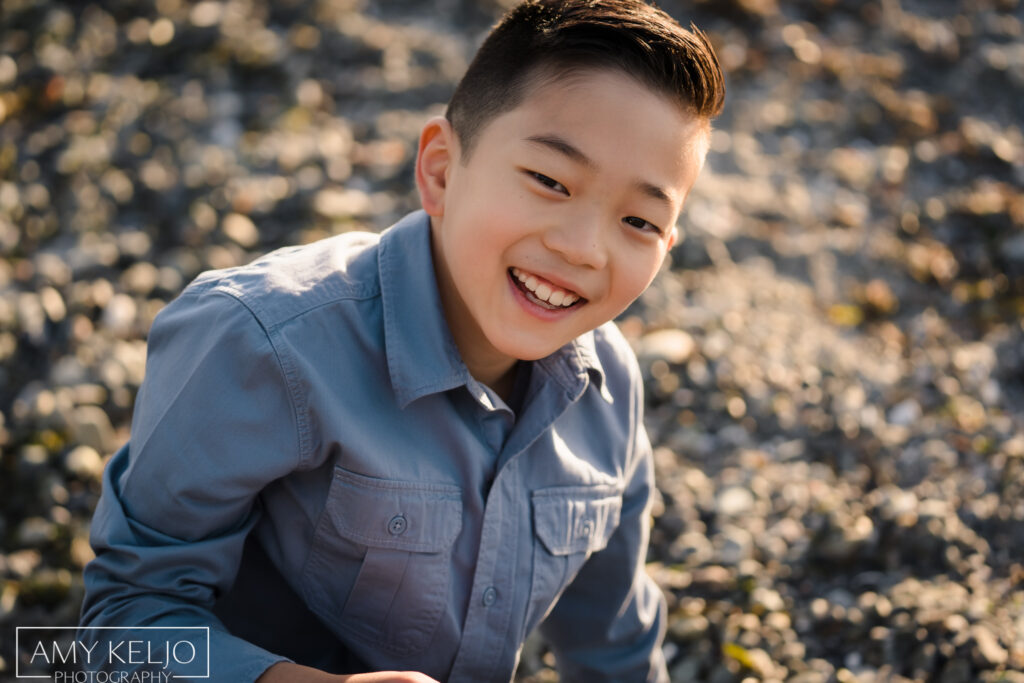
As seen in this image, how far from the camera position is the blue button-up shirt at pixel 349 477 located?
1173 millimetres

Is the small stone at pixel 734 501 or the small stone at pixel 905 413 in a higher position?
the small stone at pixel 734 501

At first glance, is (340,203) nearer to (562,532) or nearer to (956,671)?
(562,532)

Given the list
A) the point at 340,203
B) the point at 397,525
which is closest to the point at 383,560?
the point at 397,525

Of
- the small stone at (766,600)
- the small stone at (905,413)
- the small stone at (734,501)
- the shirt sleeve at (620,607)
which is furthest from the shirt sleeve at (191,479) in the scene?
the small stone at (905,413)

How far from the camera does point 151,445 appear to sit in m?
1.18

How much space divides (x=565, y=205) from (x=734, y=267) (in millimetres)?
1782

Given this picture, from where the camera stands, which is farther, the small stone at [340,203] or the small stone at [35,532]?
the small stone at [340,203]

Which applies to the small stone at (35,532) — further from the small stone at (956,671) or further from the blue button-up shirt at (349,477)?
the small stone at (956,671)

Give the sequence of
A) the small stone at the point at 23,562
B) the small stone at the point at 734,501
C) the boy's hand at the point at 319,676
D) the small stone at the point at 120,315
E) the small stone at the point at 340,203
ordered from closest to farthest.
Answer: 1. the boy's hand at the point at 319,676
2. the small stone at the point at 23,562
3. the small stone at the point at 734,501
4. the small stone at the point at 120,315
5. the small stone at the point at 340,203

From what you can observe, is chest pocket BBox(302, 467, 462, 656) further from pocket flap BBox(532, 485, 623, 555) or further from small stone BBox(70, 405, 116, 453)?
small stone BBox(70, 405, 116, 453)

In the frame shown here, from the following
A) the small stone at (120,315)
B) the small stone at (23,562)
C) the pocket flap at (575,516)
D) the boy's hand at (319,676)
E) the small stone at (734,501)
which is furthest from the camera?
the small stone at (120,315)

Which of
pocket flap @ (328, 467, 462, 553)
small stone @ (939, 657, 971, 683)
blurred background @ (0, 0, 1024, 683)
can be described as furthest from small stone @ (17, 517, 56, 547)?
small stone @ (939, 657, 971, 683)

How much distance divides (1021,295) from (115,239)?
2.60 m

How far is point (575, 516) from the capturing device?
1428 millimetres
